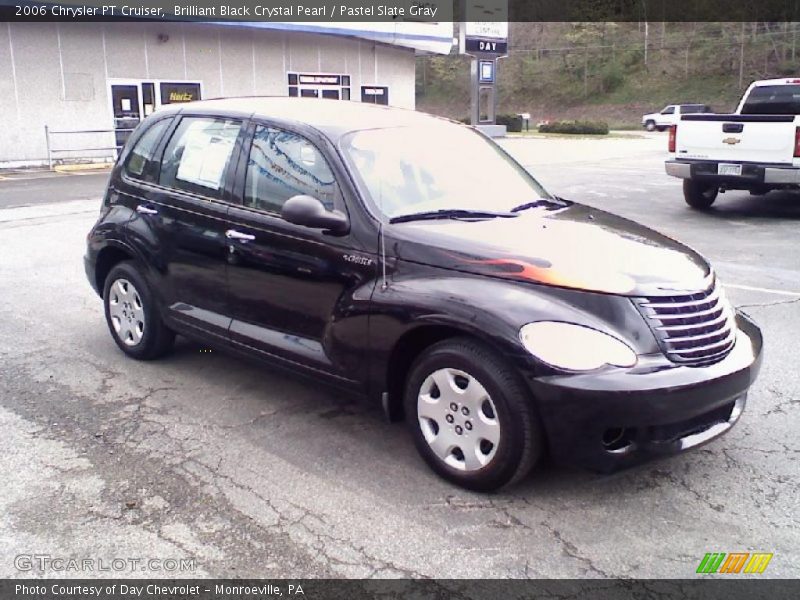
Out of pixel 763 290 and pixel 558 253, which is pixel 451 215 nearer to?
pixel 558 253

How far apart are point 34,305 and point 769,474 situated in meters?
6.03

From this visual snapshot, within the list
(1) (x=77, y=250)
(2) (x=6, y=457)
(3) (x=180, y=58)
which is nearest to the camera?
(2) (x=6, y=457)

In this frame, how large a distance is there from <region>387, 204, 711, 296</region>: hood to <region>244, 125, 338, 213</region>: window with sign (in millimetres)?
565

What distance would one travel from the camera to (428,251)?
385 centimetres

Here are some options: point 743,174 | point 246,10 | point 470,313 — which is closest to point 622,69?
point 246,10

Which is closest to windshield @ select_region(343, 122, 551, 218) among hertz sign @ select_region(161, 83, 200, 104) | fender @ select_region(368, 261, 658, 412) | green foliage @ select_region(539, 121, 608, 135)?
fender @ select_region(368, 261, 658, 412)

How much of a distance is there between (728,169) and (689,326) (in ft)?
28.5

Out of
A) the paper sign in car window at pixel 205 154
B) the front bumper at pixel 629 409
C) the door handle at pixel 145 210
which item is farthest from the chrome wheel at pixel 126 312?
the front bumper at pixel 629 409

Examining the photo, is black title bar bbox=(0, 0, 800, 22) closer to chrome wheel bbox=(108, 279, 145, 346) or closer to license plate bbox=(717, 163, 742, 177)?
license plate bbox=(717, 163, 742, 177)

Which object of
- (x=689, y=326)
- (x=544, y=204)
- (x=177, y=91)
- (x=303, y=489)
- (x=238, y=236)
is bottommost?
(x=303, y=489)

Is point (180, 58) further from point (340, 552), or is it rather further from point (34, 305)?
point (340, 552)

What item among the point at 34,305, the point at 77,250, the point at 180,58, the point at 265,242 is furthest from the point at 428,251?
the point at 180,58

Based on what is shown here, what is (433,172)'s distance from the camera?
14.8 ft

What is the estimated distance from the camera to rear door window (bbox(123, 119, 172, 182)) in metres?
5.36
